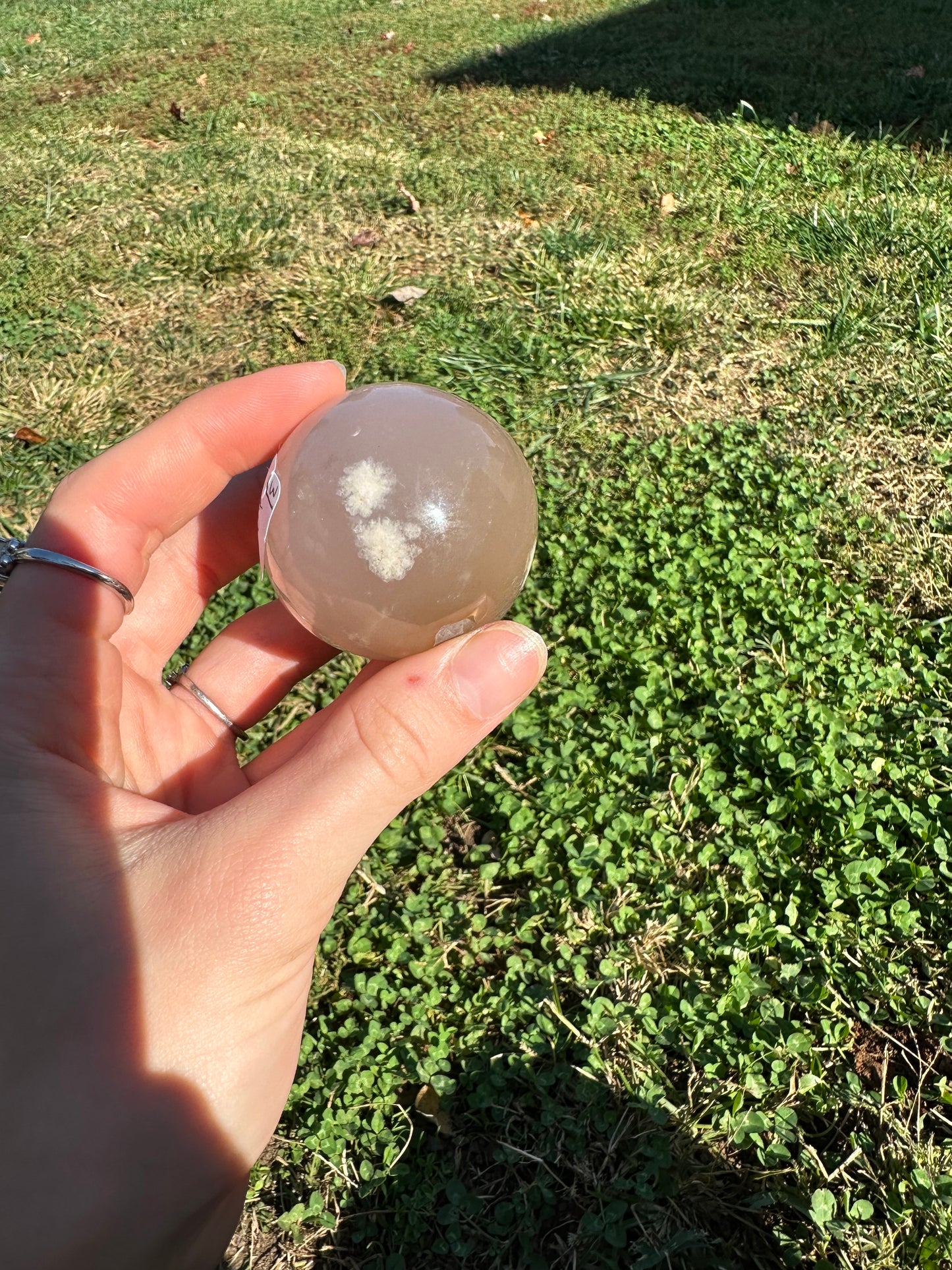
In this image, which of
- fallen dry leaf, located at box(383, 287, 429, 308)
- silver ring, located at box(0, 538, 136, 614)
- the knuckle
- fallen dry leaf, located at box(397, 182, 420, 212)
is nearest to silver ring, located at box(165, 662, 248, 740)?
silver ring, located at box(0, 538, 136, 614)

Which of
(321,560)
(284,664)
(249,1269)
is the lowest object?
(249,1269)

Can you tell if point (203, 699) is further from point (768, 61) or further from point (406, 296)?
point (768, 61)

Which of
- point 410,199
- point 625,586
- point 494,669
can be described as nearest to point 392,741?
point 494,669

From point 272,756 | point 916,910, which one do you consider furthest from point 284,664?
point 916,910

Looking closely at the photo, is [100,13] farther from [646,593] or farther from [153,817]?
[153,817]

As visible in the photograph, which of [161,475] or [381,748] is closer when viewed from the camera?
[381,748]

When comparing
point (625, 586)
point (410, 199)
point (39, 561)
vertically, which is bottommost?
point (625, 586)
